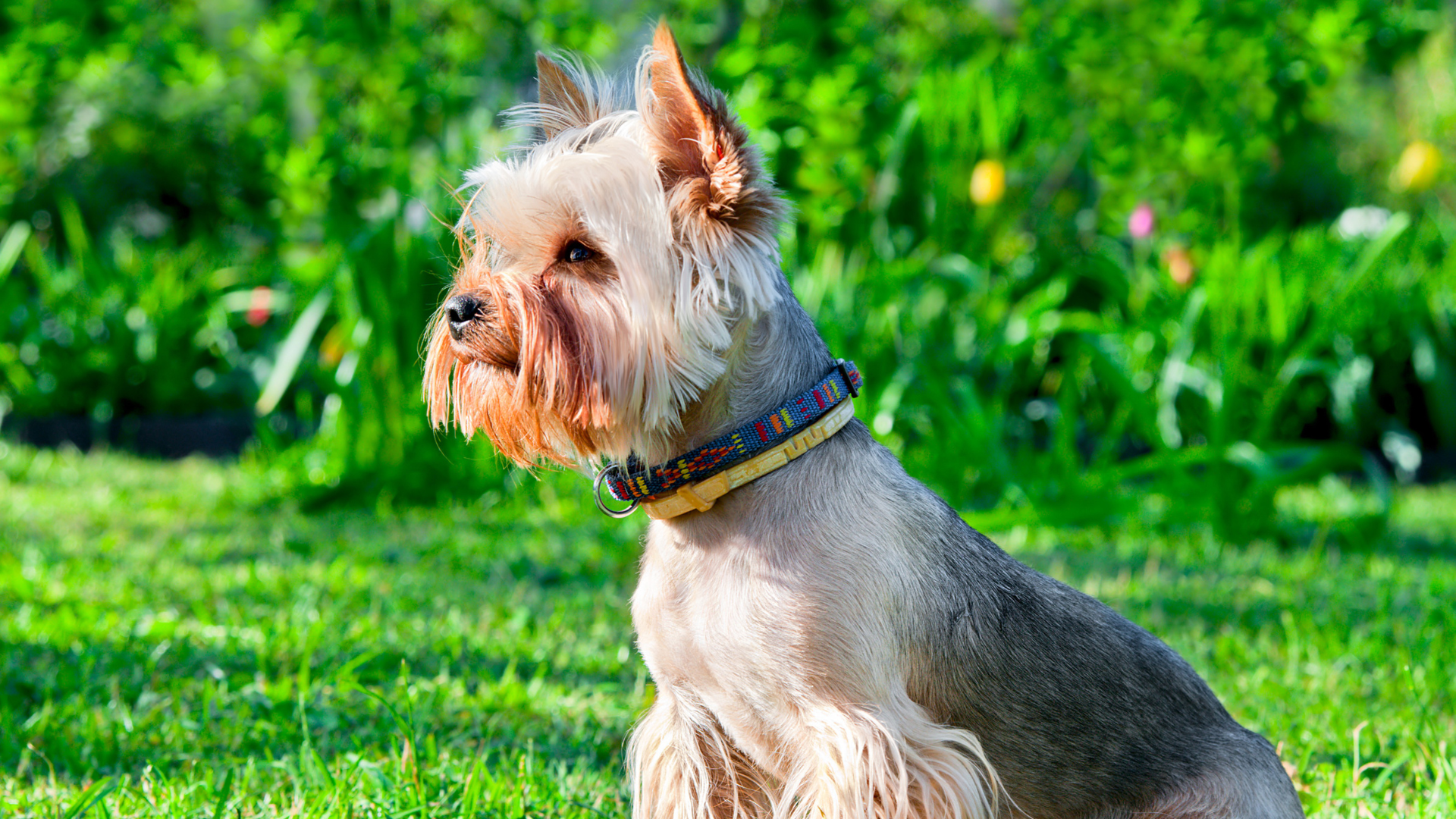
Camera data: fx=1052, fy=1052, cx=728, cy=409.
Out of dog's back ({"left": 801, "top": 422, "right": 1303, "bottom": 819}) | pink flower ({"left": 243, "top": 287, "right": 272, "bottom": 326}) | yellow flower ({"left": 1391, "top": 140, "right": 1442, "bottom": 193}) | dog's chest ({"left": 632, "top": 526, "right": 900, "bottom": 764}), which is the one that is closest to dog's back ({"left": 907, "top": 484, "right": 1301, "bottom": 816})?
dog's back ({"left": 801, "top": 422, "right": 1303, "bottom": 819})

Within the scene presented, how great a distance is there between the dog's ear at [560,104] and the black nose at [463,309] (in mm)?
453

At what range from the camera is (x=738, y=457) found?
1962mm

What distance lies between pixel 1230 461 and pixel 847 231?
2944 millimetres

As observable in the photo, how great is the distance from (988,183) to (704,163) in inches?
192

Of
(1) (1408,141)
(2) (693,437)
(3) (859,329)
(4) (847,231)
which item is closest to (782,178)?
(4) (847,231)

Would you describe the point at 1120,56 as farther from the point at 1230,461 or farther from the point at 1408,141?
the point at 1408,141

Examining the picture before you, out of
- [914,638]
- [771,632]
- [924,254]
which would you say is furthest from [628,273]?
[924,254]

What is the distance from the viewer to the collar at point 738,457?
1.96 meters

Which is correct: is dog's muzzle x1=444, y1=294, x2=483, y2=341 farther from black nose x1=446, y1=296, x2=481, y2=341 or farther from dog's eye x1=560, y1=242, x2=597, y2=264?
dog's eye x1=560, y1=242, x2=597, y2=264

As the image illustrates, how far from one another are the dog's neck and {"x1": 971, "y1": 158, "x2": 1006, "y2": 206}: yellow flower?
4761 millimetres

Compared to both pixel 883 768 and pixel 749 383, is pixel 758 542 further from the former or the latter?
pixel 883 768

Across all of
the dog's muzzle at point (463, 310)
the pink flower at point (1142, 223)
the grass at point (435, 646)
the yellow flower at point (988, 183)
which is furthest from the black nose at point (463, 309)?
the pink flower at point (1142, 223)

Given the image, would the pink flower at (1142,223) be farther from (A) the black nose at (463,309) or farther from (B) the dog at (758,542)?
(A) the black nose at (463,309)

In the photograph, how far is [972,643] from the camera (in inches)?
80.4
